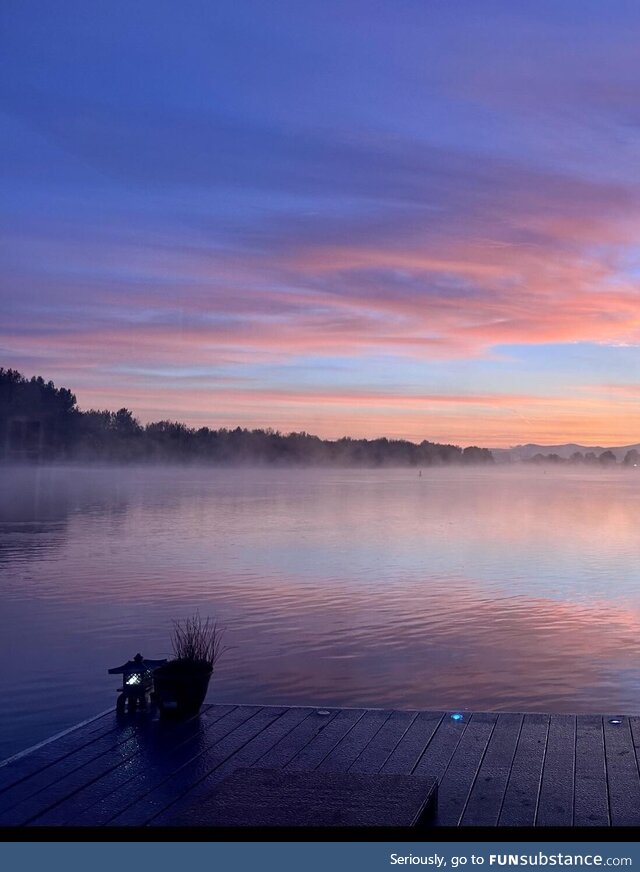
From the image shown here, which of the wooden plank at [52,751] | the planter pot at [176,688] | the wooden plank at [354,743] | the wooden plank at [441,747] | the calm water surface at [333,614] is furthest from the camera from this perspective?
the calm water surface at [333,614]

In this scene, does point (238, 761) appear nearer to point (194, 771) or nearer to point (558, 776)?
point (194, 771)

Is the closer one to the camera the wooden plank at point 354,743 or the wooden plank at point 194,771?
the wooden plank at point 194,771

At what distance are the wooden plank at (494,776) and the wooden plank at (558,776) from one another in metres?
0.23

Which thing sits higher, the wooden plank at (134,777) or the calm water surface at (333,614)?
the wooden plank at (134,777)

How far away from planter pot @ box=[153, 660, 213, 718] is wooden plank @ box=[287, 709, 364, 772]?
3.55 ft

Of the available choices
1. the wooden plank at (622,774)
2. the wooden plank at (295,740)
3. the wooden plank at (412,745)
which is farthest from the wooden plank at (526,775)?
the wooden plank at (295,740)

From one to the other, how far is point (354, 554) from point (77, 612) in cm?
1183

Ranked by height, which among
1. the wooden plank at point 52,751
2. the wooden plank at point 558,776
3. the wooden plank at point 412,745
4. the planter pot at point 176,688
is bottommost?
the wooden plank at point 52,751

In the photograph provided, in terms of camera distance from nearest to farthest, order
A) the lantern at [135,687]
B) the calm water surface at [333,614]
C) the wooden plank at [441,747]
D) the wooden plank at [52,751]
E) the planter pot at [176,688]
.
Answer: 1. the wooden plank at [52,751]
2. the wooden plank at [441,747]
3. the planter pot at [176,688]
4. the lantern at [135,687]
5. the calm water surface at [333,614]

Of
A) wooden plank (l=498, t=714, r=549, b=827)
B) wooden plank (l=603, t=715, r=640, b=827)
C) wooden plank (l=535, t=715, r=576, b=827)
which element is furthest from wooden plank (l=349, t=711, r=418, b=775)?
wooden plank (l=603, t=715, r=640, b=827)

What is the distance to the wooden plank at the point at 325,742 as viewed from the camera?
6402 millimetres

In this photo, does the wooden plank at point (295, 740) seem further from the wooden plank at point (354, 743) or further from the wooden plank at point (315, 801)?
the wooden plank at point (315, 801)

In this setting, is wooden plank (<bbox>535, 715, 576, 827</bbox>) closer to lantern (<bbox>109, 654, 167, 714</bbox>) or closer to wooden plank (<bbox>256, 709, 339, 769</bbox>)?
wooden plank (<bbox>256, 709, 339, 769</bbox>)

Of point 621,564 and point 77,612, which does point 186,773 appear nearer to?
point 77,612
